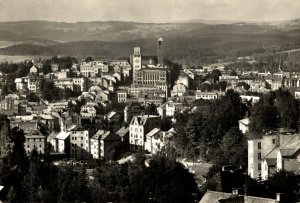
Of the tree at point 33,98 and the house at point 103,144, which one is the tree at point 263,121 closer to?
the house at point 103,144

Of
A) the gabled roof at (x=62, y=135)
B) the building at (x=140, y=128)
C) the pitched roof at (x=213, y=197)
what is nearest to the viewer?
the pitched roof at (x=213, y=197)

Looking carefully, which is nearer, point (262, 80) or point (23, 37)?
point (262, 80)

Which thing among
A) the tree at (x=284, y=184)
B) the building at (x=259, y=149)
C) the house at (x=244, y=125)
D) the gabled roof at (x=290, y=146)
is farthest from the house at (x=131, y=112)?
the tree at (x=284, y=184)

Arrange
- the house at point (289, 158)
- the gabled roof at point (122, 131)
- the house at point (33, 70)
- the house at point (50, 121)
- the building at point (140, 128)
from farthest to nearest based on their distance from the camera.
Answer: the house at point (33, 70)
the house at point (50, 121)
the gabled roof at point (122, 131)
the building at point (140, 128)
the house at point (289, 158)

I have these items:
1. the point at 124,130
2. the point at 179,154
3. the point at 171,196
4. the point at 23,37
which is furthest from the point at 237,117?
the point at 23,37

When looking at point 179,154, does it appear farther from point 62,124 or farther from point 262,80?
point 262,80

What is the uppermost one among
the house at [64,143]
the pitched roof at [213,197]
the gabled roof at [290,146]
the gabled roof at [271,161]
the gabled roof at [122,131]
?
the gabled roof at [290,146]

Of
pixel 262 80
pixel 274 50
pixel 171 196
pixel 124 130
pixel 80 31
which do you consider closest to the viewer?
pixel 171 196
